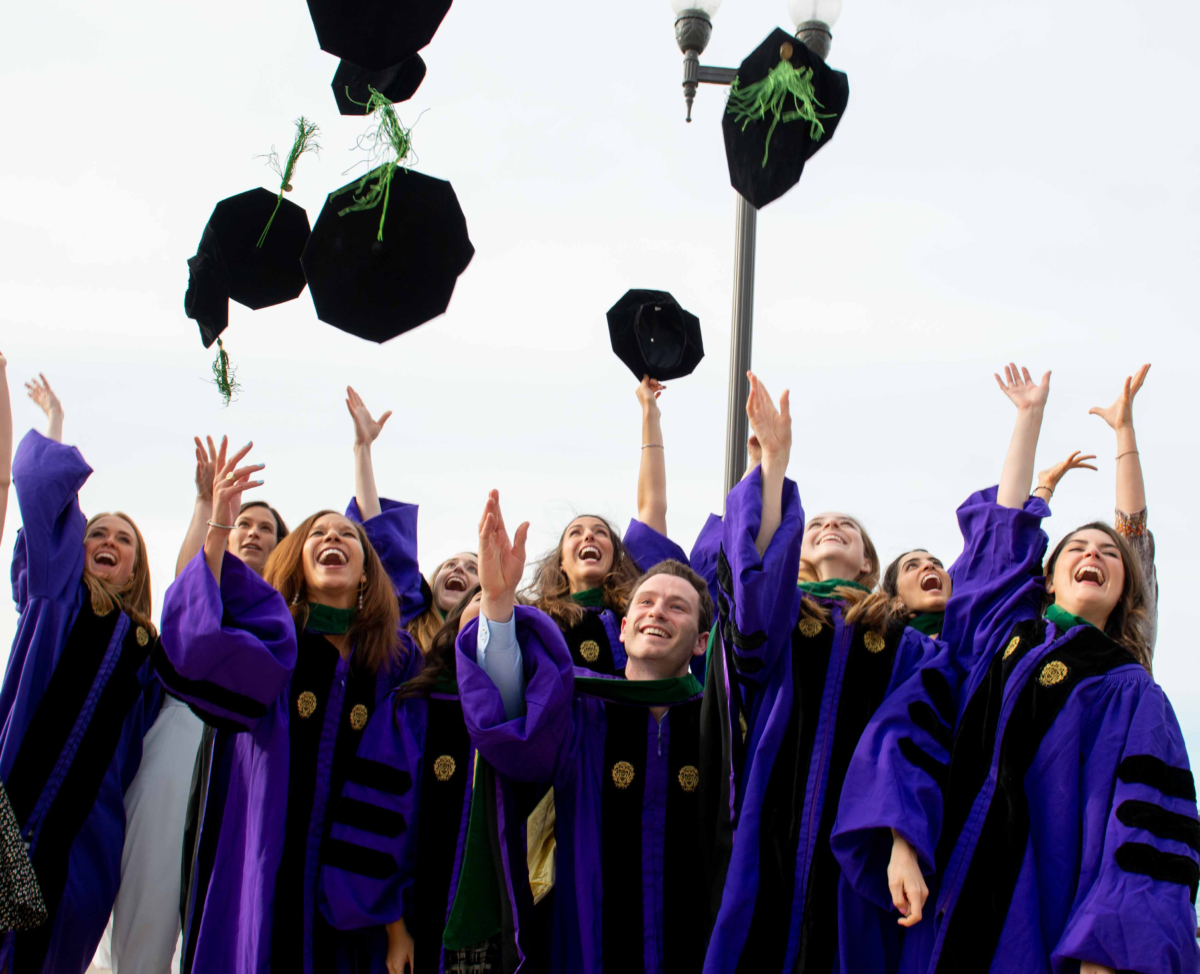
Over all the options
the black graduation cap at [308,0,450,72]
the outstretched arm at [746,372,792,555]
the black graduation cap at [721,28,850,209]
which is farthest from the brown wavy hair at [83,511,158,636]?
the black graduation cap at [721,28,850,209]

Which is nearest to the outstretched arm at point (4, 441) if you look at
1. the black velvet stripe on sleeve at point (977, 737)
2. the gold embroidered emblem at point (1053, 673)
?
the black velvet stripe on sleeve at point (977, 737)

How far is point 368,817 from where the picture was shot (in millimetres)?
3453

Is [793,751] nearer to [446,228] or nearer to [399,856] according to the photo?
[399,856]

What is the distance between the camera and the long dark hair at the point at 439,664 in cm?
362

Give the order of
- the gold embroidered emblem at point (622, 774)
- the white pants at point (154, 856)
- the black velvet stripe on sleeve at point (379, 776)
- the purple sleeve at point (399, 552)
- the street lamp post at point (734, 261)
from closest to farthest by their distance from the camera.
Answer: the gold embroidered emblem at point (622, 774), the black velvet stripe on sleeve at point (379, 776), the white pants at point (154, 856), the purple sleeve at point (399, 552), the street lamp post at point (734, 261)

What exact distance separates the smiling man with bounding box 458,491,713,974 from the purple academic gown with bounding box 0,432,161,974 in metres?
1.39

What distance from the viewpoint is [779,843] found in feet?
10.3

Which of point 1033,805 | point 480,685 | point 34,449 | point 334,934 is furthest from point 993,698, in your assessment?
point 34,449

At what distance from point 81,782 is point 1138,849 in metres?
3.08

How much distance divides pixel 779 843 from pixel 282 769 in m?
1.44

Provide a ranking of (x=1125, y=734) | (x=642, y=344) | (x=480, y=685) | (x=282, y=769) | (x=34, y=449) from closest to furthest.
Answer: (x=1125, y=734), (x=480, y=685), (x=282, y=769), (x=34, y=449), (x=642, y=344)

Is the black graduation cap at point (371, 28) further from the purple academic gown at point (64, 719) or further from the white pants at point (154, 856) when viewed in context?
the white pants at point (154, 856)

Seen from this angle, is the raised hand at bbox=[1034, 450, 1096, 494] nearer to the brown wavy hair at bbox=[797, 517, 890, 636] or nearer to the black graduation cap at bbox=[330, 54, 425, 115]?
the brown wavy hair at bbox=[797, 517, 890, 636]

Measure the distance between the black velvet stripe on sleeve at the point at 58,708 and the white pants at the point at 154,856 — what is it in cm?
30
